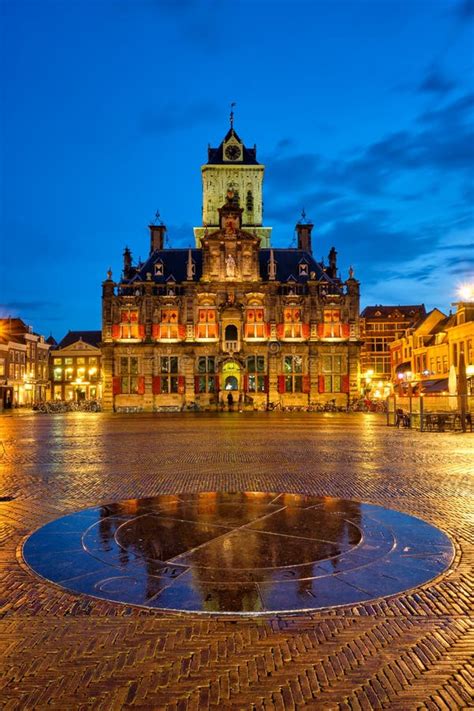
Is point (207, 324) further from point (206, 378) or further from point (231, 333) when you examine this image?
point (206, 378)

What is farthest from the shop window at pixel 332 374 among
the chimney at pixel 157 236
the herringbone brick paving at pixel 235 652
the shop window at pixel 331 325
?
the herringbone brick paving at pixel 235 652

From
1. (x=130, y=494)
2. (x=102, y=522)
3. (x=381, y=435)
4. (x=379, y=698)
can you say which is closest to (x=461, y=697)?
(x=379, y=698)

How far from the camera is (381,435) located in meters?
21.8

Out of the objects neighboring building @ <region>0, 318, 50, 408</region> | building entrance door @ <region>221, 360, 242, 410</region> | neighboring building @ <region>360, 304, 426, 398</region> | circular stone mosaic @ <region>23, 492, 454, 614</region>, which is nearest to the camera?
circular stone mosaic @ <region>23, 492, 454, 614</region>

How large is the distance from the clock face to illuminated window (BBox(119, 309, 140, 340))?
89.4 ft

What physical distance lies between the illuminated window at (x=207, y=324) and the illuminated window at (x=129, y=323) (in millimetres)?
6232

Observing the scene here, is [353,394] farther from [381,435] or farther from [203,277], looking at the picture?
[381,435]

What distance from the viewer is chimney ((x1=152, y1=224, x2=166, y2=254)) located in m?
56.0

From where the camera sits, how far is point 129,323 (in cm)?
5003

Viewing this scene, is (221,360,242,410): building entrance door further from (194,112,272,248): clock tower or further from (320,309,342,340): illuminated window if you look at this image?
(194,112,272,248): clock tower

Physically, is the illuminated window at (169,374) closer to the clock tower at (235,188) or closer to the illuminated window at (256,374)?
the illuminated window at (256,374)

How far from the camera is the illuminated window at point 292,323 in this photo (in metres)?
49.9

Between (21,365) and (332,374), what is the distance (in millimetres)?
41365

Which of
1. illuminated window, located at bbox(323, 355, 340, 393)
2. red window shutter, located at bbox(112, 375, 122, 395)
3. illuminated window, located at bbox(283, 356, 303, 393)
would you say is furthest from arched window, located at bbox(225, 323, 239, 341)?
red window shutter, located at bbox(112, 375, 122, 395)
